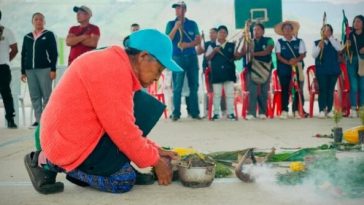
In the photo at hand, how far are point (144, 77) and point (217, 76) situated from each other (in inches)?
238

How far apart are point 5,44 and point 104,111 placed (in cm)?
606

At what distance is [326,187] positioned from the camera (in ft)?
10.5

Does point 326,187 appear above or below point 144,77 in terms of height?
below

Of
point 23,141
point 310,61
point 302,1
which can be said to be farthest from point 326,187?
point 302,1

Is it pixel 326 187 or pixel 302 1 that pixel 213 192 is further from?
pixel 302 1

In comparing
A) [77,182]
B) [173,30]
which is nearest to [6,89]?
[173,30]

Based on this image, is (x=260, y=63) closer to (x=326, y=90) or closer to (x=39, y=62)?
(x=326, y=90)

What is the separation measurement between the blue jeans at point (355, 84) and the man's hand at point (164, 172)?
21.3ft

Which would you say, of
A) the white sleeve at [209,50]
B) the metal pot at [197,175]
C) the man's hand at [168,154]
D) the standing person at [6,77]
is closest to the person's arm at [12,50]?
the standing person at [6,77]

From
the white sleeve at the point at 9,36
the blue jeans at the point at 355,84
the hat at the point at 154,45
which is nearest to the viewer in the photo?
the hat at the point at 154,45

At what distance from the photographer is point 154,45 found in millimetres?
3098

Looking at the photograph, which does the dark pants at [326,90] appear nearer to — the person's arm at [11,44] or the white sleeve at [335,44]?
the white sleeve at [335,44]

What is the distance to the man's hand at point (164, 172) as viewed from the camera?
3514mm

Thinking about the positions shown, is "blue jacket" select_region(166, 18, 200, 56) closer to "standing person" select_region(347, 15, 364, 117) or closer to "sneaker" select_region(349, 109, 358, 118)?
"standing person" select_region(347, 15, 364, 117)
